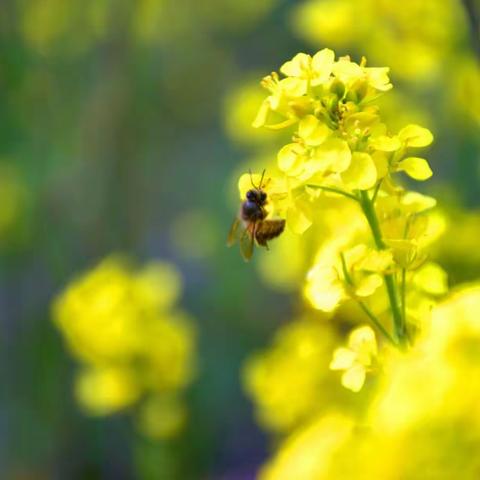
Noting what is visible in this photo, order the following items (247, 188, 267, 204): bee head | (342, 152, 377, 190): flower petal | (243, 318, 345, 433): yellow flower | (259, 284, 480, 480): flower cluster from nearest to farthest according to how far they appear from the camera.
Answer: (259, 284, 480, 480): flower cluster → (342, 152, 377, 190): flower petal → (247, 188, 267, 204): bee head → (243, 318, 345, 433): yellow flower

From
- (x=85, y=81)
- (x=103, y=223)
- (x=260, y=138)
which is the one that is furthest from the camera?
(x=85, y=81)

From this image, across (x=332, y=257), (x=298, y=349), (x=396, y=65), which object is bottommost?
(x=298, y=349)

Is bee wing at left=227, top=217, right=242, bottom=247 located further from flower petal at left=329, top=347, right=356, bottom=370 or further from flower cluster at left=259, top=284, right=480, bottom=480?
flower cluster at left=259, top=284, right=480, bottom=480

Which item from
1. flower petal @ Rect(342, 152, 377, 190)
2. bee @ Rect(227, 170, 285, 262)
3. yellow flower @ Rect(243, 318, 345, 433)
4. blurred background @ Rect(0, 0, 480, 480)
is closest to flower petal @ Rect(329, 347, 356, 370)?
flower petal @ Rect(342, 152, 377, 190)

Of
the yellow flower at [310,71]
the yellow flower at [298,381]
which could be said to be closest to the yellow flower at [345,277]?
the yellow flower at [310,71]

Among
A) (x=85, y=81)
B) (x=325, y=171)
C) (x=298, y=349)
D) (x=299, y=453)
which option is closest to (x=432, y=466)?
(x=299, y=453)

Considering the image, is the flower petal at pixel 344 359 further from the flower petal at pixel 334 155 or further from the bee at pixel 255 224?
the bee at pixel 255 224

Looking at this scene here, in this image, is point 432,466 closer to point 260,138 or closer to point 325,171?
point 325,171

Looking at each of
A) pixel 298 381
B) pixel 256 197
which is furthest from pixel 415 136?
pixel 298 381
